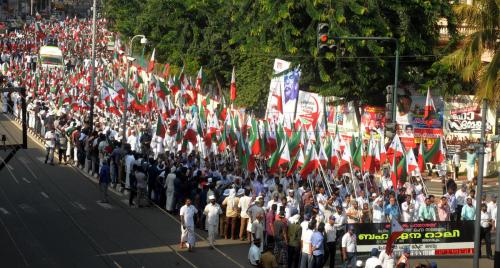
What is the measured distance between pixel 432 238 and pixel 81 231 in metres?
8.92

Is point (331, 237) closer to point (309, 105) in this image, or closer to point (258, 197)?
point (258, 197)

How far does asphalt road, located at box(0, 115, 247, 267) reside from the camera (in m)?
26.0

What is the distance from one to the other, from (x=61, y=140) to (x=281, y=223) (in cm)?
1726

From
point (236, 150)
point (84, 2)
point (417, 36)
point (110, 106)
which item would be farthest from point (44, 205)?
point (84, 2)

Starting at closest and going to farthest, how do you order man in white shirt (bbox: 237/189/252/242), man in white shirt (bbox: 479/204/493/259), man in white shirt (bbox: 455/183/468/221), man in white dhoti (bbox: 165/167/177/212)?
man in white shirt (bbox: 479/204/493/259), man in white shirt (bbox: 237/189/252/242), man in white shirt (bbox: 455/183/468/221), man in white dhoti (bbox: 165/167/177/212)

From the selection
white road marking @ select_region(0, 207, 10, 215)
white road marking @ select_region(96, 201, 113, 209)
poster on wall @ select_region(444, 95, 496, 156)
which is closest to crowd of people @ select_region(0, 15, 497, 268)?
white road marking @ select_region(96, 201, 113, 209)

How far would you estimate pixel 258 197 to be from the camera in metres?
27.8

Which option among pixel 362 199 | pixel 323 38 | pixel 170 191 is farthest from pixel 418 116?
pixel 362 199

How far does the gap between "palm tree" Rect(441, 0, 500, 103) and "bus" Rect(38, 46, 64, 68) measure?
46.8m

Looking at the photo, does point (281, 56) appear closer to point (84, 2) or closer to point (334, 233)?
point (334, 233)

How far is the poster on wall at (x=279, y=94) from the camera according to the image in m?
42.6

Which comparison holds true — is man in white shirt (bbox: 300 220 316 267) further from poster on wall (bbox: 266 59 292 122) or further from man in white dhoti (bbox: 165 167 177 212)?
poster on wall (bbox: 266 59 292 122)

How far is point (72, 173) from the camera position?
40.2 meters

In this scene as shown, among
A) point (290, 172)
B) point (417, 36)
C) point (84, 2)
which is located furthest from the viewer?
point (84, 2)
